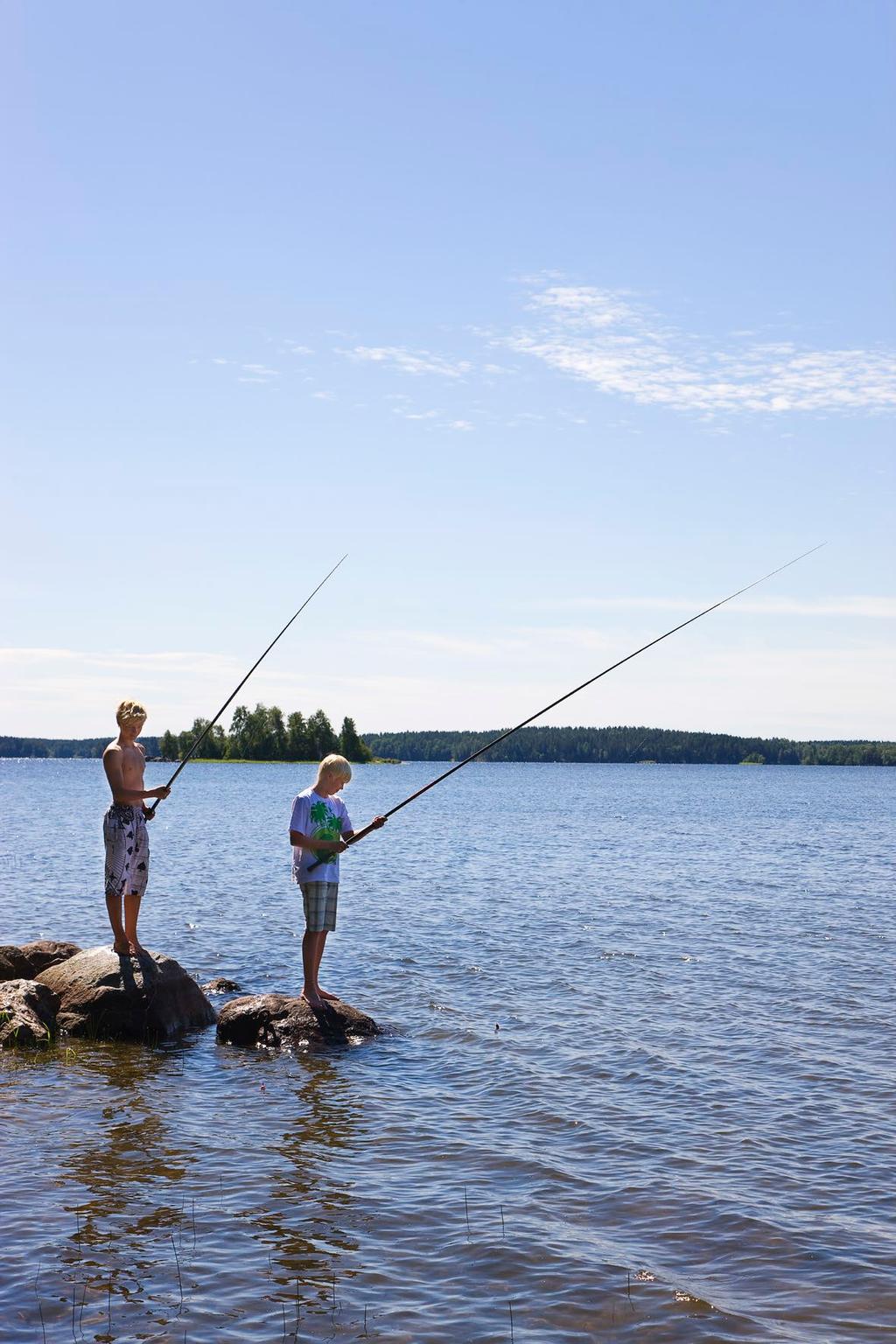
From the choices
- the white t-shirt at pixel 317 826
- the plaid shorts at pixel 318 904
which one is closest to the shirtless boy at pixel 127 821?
the white t-shirt at pixel 317 826

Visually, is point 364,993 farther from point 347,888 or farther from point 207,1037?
point 347,888

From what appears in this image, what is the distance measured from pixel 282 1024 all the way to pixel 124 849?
2.06 m

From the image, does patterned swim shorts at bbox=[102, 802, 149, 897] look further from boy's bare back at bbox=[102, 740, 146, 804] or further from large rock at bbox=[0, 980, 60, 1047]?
large rock at bbox=[0, 980, 60, 1047]

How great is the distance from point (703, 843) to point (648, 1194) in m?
30.2

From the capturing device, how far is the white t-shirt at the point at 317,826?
31.6ft

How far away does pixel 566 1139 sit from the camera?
7906 millimetres

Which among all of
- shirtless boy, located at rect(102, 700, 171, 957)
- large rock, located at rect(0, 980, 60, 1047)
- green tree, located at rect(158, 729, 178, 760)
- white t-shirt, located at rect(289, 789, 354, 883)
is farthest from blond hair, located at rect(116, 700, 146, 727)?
green tree, located at rect(158, 729, 178, 760)

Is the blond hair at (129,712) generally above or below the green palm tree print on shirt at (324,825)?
above

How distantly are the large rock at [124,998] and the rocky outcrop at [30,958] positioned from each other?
1294mm

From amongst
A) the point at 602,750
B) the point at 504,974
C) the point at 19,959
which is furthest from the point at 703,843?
the point at 602,750

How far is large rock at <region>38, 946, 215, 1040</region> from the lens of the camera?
408 inches

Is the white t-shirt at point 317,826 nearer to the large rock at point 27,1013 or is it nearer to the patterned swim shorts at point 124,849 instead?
the patterned swim shorts at point 124,849

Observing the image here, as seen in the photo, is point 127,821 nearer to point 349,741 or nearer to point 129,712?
point 129,712

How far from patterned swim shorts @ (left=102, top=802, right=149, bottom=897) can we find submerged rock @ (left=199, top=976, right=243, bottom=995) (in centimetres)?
265
